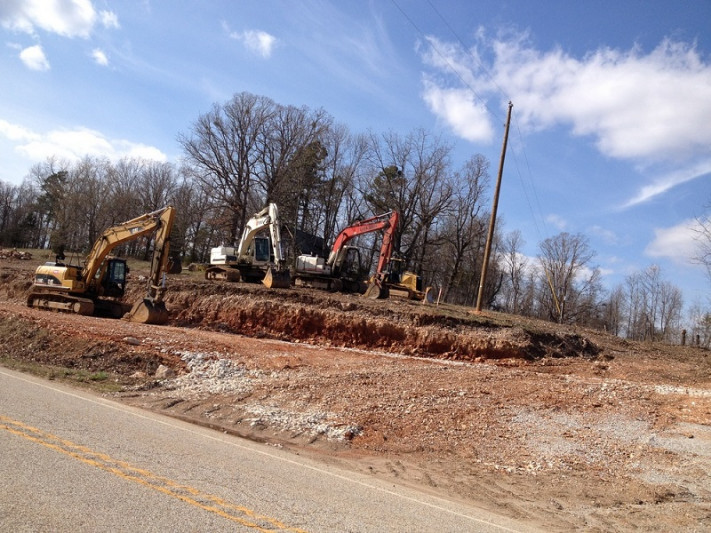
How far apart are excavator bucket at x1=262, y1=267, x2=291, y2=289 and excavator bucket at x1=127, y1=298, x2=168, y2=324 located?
5.67m

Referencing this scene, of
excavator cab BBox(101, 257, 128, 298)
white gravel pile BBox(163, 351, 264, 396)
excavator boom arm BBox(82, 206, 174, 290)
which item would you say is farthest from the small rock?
excavator cab BBox(101, 257, 128, 298)

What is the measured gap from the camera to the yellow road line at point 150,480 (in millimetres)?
4934

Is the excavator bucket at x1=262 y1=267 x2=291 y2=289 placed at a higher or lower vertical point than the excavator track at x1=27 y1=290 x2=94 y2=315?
higher

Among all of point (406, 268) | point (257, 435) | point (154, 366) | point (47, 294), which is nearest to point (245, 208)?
point (406, 268)

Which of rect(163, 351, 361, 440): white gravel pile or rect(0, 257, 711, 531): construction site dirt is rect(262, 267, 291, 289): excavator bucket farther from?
→ rect(163, 351, 361, 440): white gravel pile

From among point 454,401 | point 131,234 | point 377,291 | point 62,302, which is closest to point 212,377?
point 454,401

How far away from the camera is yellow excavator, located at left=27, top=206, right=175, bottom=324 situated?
23156 millimetres

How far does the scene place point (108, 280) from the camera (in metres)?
24.9

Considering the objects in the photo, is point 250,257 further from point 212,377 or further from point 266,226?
point 212,377

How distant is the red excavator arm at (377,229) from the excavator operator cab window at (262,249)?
3.77 m

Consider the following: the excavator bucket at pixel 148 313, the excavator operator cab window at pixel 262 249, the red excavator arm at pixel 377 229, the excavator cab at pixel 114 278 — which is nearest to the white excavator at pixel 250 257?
the excavator operator cab window at pixel 262 249

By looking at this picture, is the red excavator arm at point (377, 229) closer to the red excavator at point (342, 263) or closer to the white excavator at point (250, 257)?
the red excavator at point (342, 263)

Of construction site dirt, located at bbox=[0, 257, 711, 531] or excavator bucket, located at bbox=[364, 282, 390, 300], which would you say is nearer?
construction site dirt, located at bbox=[0, 257, 711, 531]

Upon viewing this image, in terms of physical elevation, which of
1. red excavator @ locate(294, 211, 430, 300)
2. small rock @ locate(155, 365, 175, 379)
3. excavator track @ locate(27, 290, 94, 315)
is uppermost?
red excavator @ locate(294, 211, 430, 300)
